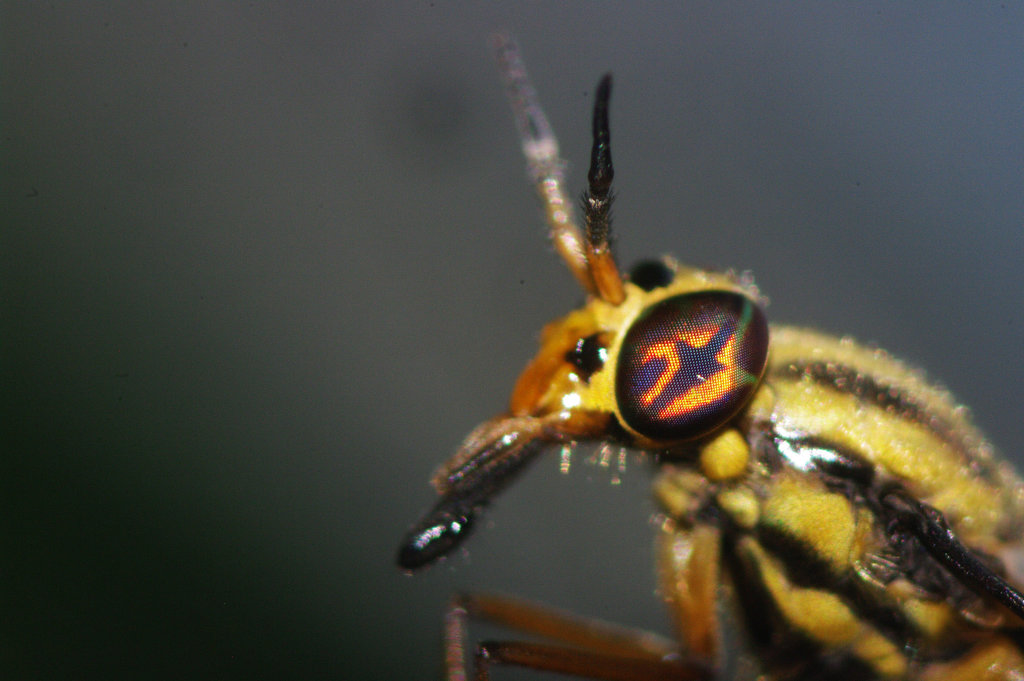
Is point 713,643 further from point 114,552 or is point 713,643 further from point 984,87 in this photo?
point 984,87

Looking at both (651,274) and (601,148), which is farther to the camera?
(651,274)

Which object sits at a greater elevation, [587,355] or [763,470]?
[587,355]

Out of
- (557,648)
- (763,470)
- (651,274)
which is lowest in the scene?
(557,648)

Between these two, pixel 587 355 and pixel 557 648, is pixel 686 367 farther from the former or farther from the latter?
pixel 557 648

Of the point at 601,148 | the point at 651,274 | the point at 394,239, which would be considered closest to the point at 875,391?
the point at 651,274

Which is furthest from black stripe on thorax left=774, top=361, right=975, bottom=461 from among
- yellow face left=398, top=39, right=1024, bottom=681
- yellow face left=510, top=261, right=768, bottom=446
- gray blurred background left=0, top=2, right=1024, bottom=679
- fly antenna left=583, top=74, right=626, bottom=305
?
gray blurred background left=0, top=2, right=1024, bottom=679

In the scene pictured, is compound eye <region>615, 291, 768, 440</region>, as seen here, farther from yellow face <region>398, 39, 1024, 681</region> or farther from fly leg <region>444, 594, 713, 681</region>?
fly leg <region>444, 594, 713, 681</region>
